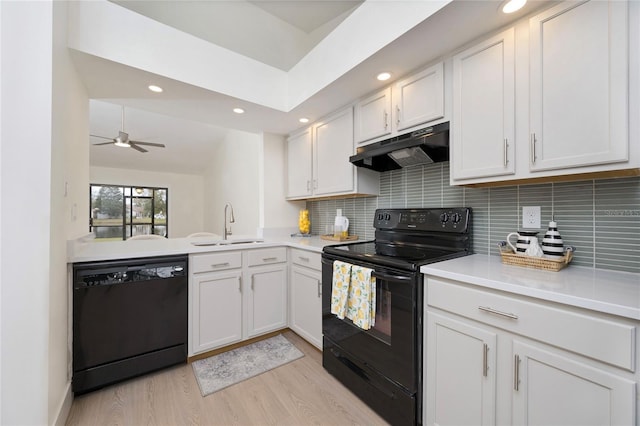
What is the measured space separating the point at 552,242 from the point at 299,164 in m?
2.22

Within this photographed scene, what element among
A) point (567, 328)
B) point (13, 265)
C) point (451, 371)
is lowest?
point (451, 371)

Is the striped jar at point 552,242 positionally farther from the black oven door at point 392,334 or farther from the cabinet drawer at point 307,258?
the cabinet drawer at point 307,258

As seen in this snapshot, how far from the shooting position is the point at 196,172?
7.81m

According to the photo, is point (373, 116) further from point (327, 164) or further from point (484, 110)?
point (484, 110)

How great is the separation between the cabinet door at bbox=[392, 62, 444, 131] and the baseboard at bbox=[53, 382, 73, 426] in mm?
2618

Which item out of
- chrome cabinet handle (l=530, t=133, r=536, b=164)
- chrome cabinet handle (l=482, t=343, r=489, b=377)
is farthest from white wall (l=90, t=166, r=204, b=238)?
chrome cabinet handle (l=530, t=133, r=536, b=164)

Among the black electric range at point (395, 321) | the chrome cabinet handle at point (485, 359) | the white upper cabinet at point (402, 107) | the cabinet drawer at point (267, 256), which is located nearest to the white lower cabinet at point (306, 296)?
the cabinet drawer at point (267, 256)

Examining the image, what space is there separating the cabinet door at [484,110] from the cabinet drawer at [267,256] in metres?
1.60

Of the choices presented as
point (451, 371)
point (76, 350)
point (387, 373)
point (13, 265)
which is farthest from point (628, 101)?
point (76, 350)

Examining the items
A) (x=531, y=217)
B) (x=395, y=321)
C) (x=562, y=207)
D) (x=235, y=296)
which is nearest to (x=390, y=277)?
(x=395, y=321)

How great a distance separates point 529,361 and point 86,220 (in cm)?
307

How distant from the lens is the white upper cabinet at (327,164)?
2.22 metres

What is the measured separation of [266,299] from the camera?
2.36 meters

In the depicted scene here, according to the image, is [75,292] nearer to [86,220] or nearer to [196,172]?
[86,220]
